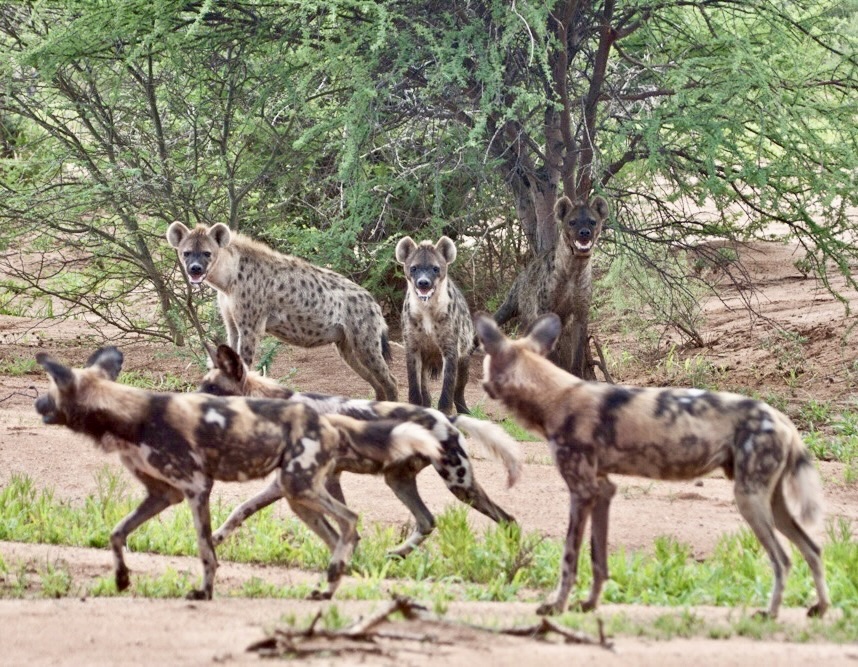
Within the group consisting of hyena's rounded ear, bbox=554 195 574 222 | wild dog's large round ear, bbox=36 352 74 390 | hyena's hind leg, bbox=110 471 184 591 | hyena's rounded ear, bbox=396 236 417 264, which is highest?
hyena's rounded ear, bbox=554 195 574 222

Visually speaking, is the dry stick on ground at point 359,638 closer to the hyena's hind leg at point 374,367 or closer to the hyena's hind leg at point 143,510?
the hyena's hind leg at point 143,510

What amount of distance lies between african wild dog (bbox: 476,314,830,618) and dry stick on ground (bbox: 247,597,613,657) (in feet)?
2.23

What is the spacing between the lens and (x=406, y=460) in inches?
235

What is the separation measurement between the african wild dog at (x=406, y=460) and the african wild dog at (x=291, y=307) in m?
3.71

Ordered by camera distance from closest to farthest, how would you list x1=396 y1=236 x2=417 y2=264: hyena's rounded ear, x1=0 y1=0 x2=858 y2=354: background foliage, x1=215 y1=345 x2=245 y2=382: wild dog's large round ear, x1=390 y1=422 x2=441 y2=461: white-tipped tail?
1. x1=390 y1=422 x2=441 y2=461: white-tipped tail
2. x1=215 y1=345 x2=245 y2=382: wild dog's large round ear
3. x1=0 y1=0 x2=858 y2=354: background foliage
4. x1=396 y1=236 x2=417 y2=264: hyena's rounded ear

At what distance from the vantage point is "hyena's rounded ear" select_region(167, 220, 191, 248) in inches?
389

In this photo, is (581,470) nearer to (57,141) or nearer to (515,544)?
(515,544)

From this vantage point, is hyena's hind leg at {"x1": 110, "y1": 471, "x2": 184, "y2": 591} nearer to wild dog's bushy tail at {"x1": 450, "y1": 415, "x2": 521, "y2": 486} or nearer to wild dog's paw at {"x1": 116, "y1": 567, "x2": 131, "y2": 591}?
wild dog's paw at {"x1": 116, "y1": 567, "x2": 131, "y2": 591}

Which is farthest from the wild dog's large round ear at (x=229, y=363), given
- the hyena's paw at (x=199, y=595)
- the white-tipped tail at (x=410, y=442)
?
the hyena's paw at (x=199, y=595)

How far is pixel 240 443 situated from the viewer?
17.1ft

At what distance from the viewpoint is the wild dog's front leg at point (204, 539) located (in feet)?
16.7

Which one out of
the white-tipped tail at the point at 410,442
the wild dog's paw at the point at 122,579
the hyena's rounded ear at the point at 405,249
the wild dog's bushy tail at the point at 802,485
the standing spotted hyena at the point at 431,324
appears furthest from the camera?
the hyena's rounded ear at the point at 405,249

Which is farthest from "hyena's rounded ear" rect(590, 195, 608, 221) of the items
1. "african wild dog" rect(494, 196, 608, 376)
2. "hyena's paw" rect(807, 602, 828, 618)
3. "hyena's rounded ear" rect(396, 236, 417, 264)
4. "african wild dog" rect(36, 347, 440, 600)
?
"hyena's paw" rect(807, 602, 828, 618)

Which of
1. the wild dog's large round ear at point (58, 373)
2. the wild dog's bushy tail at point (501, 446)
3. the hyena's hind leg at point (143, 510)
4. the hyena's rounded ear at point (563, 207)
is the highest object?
the hyena's rounded ear at point (563, 207)
